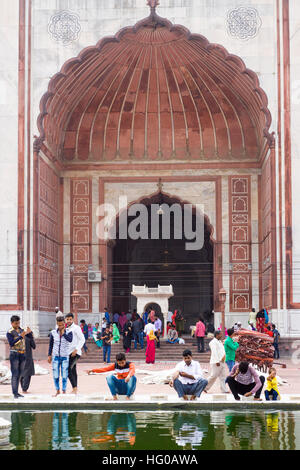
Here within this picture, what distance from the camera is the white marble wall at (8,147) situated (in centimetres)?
2002

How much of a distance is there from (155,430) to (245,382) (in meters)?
2.30

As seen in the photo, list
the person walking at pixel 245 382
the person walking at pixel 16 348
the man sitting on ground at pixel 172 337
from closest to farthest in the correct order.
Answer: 1. the person walking at pixel 245 382
2. the person walking at pixel 16 348
3. the man sitting on ground at pixel 172 337

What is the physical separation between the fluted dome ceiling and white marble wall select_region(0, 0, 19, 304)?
3.09ft

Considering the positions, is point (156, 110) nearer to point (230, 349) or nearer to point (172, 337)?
point (172, 337)

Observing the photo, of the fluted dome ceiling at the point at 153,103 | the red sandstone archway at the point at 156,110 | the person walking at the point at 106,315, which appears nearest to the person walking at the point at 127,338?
the person walking at the point at 106,315

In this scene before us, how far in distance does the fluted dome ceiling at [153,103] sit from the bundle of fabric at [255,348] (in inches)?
333

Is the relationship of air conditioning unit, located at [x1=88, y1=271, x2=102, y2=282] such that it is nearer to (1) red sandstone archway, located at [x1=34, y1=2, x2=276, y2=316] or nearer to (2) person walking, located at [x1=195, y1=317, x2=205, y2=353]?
(1) red sandstone archway, located at [x1=34, y1=2, x2=276, y2=316]

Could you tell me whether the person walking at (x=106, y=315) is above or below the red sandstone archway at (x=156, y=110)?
below

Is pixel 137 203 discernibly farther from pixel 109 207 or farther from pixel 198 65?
pixel 198 65

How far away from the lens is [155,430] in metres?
7.33

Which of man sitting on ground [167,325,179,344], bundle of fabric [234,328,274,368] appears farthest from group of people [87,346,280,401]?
man sitting on ground [167,325,179,344]

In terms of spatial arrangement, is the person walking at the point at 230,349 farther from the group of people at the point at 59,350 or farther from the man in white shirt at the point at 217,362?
the group of people at the point at 59,350

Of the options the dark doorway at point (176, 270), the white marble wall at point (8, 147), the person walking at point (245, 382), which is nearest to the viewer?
the person walking at point (245, 382)

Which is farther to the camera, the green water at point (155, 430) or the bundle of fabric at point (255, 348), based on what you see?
the bundle of fabric at point (255, 348)
